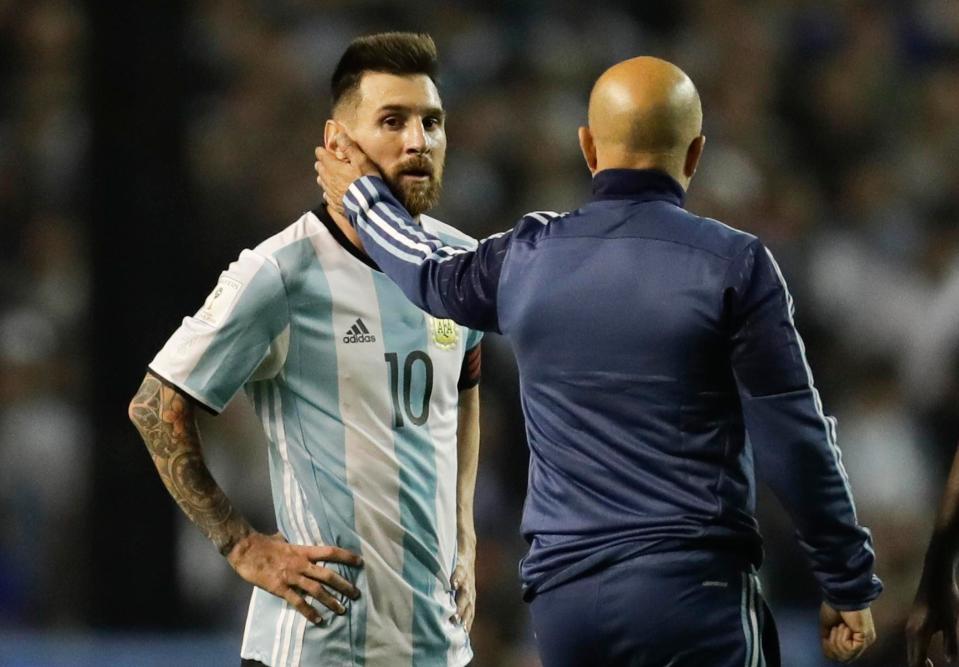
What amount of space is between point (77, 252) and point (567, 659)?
200 inches

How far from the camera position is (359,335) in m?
3.66

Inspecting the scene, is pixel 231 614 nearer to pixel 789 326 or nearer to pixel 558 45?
pixel 558 45

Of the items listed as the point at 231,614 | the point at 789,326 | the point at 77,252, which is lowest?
the point at 231,614

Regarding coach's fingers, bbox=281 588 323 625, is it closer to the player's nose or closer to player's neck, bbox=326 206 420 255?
player's neck, bbox=326 206 420 255

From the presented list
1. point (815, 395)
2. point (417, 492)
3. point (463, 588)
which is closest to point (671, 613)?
point (815, 395)

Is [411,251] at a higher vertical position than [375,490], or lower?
higher

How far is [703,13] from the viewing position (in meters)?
8.28

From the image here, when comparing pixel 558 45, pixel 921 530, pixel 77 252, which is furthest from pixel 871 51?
pixel 77 252

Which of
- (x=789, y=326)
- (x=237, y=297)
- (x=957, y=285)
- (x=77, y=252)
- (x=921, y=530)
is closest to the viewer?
(x=789, y=326)

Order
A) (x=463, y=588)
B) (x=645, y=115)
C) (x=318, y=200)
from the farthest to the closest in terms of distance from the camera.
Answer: (x=318, y=200) < (x=463, y=588) < (x=645, y=115)

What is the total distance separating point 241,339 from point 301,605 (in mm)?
556

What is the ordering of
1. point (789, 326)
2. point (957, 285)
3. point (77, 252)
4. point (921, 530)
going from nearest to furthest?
point (789, 326)
point (921, 530)
point (957, 285)
point (77, 252)

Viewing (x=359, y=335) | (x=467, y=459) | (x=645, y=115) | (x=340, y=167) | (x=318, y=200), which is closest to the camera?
(x=645, y=115)

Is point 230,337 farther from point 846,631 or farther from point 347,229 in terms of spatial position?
point 846,631
